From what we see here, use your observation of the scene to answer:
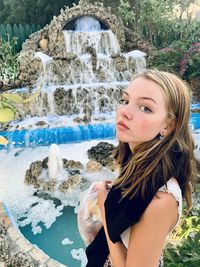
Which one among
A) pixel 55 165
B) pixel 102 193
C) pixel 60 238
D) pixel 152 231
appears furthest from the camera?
pixel 55 165

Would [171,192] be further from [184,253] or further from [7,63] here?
[7,63]

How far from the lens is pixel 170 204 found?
0.84m

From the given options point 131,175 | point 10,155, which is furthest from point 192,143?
point 10,155

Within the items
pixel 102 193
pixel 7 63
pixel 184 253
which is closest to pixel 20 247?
pixel 184 253

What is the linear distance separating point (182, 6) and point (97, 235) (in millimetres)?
11565

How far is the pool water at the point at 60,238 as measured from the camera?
330 centimetres

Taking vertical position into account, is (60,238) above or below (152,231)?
below

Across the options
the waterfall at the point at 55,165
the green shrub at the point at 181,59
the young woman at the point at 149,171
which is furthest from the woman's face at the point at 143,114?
the green shrub at the point at 181,59

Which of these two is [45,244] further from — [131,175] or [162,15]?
[162,15]

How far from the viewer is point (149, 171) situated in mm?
901

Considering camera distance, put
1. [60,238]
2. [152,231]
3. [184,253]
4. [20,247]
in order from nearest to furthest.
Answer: [152,231] < [184,253] < [20,247] < [60,238]

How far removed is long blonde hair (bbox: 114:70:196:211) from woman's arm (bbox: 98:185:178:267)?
56mm

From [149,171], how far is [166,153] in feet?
0.23

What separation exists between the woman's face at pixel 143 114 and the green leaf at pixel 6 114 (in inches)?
26.4
